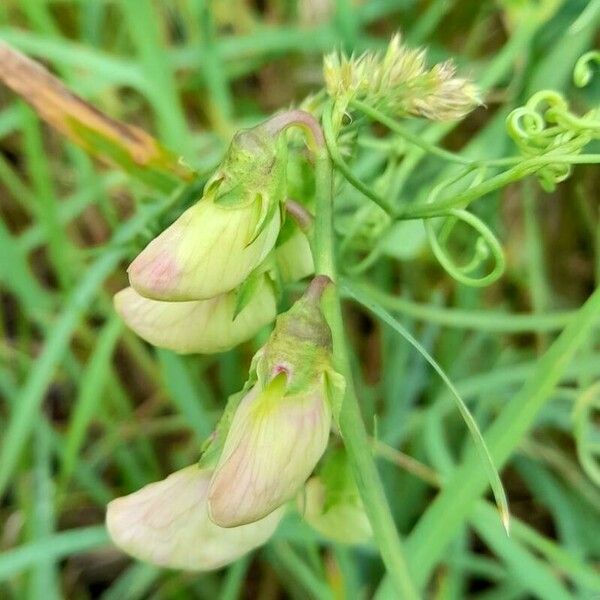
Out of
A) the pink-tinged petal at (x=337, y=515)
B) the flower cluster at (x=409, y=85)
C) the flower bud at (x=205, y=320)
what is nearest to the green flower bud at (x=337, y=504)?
the pink-tinged petal at (x=337, y=515)

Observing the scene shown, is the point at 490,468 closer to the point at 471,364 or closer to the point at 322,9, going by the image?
the point at 471,364

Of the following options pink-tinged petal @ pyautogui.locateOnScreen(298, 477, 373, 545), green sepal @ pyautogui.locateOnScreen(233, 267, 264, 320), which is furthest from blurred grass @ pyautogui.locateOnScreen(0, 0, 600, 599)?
green sepal @ pyautogui.locateOnScreen(233, 267, 264, 320)

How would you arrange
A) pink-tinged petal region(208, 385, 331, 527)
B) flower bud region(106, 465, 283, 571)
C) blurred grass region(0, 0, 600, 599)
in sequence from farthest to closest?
blurred grass region(0, 0, 600, 599) → flower bud region(106, 465, 283, 571) → pink-tinged petal region(208, 385, 331, 527)

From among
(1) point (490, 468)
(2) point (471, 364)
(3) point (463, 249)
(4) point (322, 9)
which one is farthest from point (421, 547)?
(4) point (322, 9)

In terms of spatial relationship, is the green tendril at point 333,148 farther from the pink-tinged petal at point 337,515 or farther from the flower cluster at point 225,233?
the pink-tinged petal at point 337,515

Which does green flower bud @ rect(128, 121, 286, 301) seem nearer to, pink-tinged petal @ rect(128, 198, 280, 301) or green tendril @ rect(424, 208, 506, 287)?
pink-tinged petal @ rect(128, 198, 280, 301)

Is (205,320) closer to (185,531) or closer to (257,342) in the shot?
(185,531)
